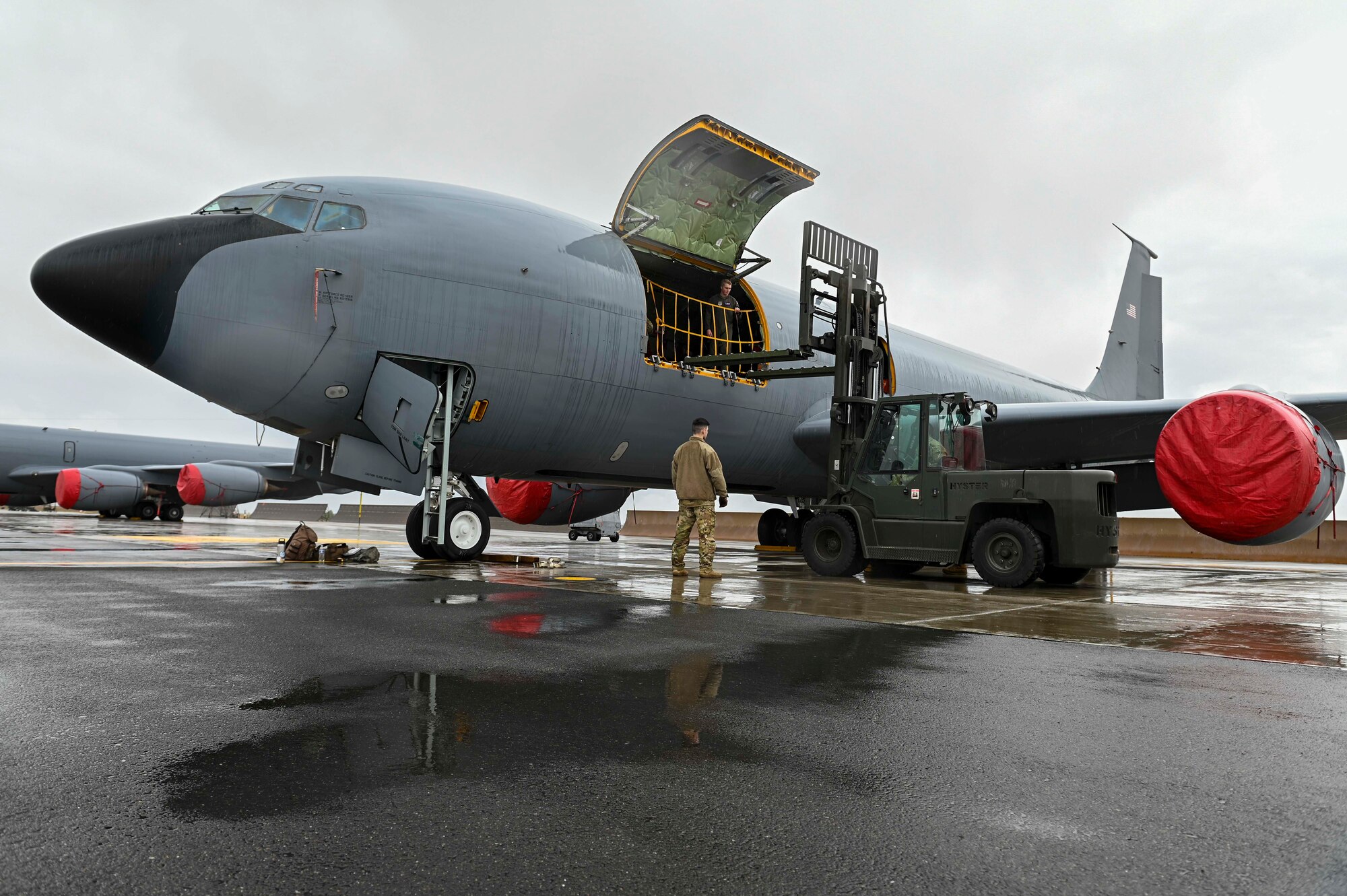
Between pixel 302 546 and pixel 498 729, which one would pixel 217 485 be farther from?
pixel 498 729

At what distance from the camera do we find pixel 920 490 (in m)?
8.63

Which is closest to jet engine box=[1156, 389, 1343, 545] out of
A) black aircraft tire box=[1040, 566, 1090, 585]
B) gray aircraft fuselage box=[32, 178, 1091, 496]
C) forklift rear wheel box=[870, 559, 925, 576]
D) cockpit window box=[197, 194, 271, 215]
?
black aircraft tire box=[1040, 566, 1090, 585]

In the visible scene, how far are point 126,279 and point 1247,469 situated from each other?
10.8 m

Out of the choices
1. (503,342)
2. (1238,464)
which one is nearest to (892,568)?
(1238,464)

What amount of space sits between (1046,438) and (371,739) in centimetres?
1111

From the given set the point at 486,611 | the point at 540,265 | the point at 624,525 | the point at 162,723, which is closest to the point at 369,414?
the point at 540,265

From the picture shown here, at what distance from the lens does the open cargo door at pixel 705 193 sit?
10312 millimetres

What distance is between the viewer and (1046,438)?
38.4ft

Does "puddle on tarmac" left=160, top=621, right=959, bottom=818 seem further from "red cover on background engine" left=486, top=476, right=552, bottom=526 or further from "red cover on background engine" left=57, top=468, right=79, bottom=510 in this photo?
"red cover on background engine" left=57, top=468, right=79, bottom=510

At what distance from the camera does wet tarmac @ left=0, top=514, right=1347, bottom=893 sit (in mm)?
1575

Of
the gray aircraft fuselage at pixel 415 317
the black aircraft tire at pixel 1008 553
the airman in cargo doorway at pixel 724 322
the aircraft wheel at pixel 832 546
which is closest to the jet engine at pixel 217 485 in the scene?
the gray aircraft fuselage at pixel 415 317

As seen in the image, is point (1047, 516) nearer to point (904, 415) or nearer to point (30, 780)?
point (904, 415)

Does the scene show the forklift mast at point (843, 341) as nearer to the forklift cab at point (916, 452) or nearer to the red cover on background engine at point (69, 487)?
the forklift cab at point (916, 452)

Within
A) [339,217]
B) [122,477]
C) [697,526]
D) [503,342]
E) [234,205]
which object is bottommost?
[697,526]
